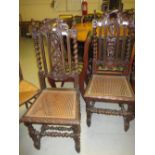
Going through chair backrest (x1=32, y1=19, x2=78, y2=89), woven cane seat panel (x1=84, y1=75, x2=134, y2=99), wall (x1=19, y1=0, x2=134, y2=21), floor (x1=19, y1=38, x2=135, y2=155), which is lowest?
floor (x1=19, y1=38, x2=135, y2=155)

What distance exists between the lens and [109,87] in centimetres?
183

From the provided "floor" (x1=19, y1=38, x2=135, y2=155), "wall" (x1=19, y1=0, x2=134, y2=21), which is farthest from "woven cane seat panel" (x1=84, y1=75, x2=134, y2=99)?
"wall" (x1=19, y1=0, x2=134, y2=21)

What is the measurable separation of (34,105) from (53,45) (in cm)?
51

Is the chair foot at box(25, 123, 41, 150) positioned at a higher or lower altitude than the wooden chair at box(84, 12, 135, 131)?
lower

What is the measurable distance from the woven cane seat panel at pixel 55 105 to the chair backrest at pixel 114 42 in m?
0.50

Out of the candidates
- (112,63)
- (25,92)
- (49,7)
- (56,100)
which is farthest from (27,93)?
(49,7)

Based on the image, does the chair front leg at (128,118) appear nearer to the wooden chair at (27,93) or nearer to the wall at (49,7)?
the wooden chair at (27,93)

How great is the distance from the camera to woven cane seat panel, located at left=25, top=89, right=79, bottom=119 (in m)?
1.50

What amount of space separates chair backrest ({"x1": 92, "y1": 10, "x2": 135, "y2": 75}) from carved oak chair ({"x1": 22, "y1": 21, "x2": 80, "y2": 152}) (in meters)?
0.35

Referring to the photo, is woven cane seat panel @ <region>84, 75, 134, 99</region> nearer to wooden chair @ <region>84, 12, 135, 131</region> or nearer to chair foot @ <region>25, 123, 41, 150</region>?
wooden chair @ <region>84, 12, 135, 131</region>

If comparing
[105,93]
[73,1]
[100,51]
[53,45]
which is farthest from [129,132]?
[73,1]

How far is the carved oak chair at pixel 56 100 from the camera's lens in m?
1.47

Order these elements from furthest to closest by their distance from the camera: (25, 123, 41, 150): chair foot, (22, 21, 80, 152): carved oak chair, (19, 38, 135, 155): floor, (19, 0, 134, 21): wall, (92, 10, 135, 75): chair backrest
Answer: (19, 0, 134, 21): wall → (92, 10, 135, 75): chair backrest → (19, 38, 135, 155): floor → (25, 123, 41, 150): chair foot → (22, 21, 80, 152): carved oak chair

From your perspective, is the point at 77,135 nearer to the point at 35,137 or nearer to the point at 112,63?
the point at 35,137
